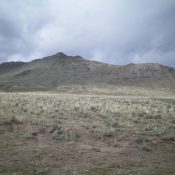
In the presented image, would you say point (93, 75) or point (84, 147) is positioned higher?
point (93, 75)

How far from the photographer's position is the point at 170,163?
12.4 metres

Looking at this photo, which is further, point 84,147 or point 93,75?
point 93,75

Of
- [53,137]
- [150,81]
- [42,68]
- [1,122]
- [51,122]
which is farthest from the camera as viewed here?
[42,68]

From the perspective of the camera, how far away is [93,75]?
158625 mm

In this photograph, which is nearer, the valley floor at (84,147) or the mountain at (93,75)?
the valley floor at (84,147)

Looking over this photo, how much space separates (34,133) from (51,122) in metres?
3.60

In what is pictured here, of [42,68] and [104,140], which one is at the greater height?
[42,68]

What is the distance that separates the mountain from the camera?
470ft

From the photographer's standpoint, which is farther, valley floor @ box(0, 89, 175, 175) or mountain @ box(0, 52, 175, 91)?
mountain @ box(0, 52, 175, 91)

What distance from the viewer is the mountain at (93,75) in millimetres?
143250

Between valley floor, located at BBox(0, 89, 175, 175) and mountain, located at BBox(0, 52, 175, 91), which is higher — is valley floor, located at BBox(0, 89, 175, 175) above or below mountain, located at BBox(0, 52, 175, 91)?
below

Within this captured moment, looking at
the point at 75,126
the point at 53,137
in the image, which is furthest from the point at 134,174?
the point at 75,126

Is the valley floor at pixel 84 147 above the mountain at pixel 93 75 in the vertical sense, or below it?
below

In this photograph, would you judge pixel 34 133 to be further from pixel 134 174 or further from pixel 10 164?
pixel 134 174
